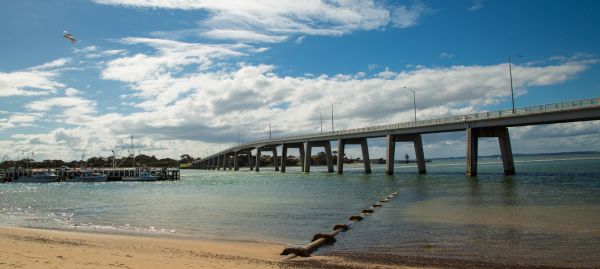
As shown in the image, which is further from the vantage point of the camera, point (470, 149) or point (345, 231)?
point (470, 149)

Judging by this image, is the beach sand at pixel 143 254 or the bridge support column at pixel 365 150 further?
the bridge support column at pixel 365 150

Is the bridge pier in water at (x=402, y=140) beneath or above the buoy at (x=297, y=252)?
above

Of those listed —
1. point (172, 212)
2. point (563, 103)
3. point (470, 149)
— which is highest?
point (563, 103)

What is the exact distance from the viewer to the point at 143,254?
46.6 ft

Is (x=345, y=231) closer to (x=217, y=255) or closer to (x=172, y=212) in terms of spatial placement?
(x=217, y=255)

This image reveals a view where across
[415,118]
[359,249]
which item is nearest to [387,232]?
[359,249]

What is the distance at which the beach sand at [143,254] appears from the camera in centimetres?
1234

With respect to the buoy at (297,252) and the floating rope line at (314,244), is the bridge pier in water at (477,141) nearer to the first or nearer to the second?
the floating rope line at (314,244)

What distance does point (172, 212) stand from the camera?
31953mm

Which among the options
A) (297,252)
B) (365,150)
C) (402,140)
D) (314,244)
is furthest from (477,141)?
(297,252)

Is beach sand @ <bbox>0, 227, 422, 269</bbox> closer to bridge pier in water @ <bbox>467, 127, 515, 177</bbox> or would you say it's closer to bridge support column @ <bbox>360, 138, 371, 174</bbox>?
bridge pier in water @ <bbox>467, 127, 515, 177</bbox>

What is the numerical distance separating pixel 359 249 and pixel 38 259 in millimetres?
9497

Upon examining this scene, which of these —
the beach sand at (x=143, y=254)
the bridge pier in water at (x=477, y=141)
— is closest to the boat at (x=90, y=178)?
the bridge pier in water at (x=477, y=141)

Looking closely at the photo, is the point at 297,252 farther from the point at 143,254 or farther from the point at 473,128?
the point at 473,128
